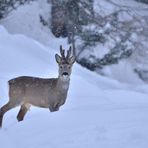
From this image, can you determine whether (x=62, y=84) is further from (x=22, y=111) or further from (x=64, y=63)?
(x=22, y=111)

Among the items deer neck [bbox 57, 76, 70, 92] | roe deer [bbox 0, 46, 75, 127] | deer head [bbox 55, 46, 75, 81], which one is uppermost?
deer head [bbox 55, 46, 75, 81]

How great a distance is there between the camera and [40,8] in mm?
26094

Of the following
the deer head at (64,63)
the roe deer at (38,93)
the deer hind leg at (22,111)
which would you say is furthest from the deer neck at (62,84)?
the deer hind leg at (22,111)

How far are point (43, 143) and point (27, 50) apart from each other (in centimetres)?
1164

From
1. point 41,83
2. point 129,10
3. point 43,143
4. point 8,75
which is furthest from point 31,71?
point 43,143

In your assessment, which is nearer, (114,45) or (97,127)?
(97,127)

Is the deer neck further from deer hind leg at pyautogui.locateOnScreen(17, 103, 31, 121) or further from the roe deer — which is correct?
deer hind leg at pyautogui.locateOnScreen(17, 103, 31, 121)

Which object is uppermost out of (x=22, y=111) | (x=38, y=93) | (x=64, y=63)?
(x=64, y=63)

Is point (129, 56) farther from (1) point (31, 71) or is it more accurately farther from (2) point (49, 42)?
(1) point (31, 71)

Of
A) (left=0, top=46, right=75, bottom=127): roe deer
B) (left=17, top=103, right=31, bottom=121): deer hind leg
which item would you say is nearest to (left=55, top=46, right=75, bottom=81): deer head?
(left=0, top=46, right=75, bottom=127): roe deer

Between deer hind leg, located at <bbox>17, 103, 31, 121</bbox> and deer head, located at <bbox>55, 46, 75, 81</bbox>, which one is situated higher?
deer head, located at <bbox>55, 46, 75, 81</bbox>

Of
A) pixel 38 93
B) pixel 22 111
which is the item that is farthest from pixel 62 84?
pixel 22 111

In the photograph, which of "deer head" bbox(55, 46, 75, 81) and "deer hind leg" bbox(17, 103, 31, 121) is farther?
"deer hind leg" bbox(17, 103, 31, 121)

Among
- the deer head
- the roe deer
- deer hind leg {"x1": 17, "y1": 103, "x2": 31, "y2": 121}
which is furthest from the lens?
deer hind leg {"x1": 17, "y1": 103, "x2": 31, "y2": 121}
